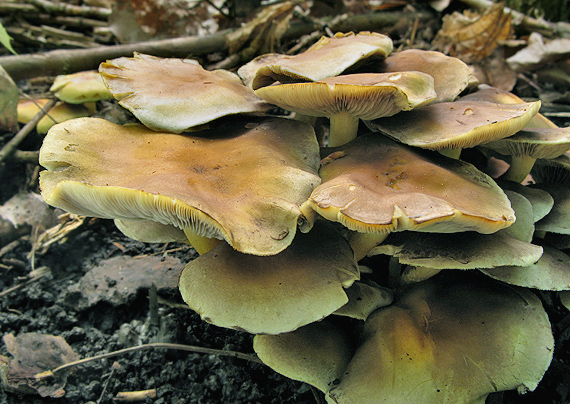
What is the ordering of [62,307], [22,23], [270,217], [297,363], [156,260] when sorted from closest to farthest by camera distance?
[270,217] → [297,363] → [62,307] → [156,260] → [22,23]

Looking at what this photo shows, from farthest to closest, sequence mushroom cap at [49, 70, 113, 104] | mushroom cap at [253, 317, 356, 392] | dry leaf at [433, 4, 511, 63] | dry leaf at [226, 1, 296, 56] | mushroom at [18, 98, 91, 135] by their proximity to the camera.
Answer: dry leaf at [433, 4, 511, 63] < dry leaf at [226, 1, 296, 56] < mushroom at [18, 98, 91, 135] < mushroom cap at [49, 70, 113, 104] < mushroom cap at [253, 317, 356, 392]

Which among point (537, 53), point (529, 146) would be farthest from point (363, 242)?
point (537, 53)

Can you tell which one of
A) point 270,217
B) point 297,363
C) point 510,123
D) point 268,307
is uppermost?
point 510,123

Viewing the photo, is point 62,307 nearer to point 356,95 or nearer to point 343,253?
point 343,253

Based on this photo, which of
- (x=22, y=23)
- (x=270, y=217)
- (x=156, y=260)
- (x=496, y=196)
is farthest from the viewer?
(x=22, y=23)

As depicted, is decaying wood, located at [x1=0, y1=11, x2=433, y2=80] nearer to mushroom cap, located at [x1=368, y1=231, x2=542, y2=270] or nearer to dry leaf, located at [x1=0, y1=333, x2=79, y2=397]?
dry leaf, located at [x1=0, y1=333, x2=79, y2=397]

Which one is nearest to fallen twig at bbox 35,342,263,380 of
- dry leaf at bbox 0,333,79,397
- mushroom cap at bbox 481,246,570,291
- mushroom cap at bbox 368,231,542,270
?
dry leaf at bbox 0,333,79,397

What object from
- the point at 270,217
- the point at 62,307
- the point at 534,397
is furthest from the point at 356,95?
the point at 62,307
